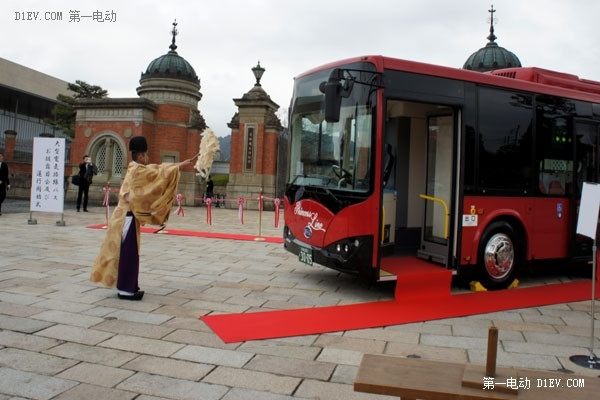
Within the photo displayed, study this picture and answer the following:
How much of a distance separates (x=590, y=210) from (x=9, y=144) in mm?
28936

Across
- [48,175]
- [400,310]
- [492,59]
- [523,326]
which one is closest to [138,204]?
[400,310]

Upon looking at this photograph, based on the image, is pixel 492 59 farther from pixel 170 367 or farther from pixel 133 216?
pixel 170 367

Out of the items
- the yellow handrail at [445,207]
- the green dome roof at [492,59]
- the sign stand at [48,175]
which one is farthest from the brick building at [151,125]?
the yellow handrail at [445,207]

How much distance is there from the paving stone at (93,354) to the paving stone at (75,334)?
0.13m

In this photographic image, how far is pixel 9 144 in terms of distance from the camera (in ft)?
86.6

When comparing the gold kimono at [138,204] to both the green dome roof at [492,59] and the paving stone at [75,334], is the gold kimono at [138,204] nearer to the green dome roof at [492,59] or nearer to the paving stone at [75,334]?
the paving stone at [75,334]

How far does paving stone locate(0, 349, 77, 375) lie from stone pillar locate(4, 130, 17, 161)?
26559mm

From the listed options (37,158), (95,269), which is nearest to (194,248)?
(95,269)

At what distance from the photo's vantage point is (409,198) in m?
7.29

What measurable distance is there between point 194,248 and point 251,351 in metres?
6.11

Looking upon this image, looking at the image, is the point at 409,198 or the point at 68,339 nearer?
the point at 68,339

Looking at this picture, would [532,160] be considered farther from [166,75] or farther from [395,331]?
[166,75]

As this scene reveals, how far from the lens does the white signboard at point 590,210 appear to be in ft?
14.1

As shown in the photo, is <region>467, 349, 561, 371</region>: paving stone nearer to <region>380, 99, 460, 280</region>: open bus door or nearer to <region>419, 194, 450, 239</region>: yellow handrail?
<region>380, 99, 460, 280</region>: open bus door
